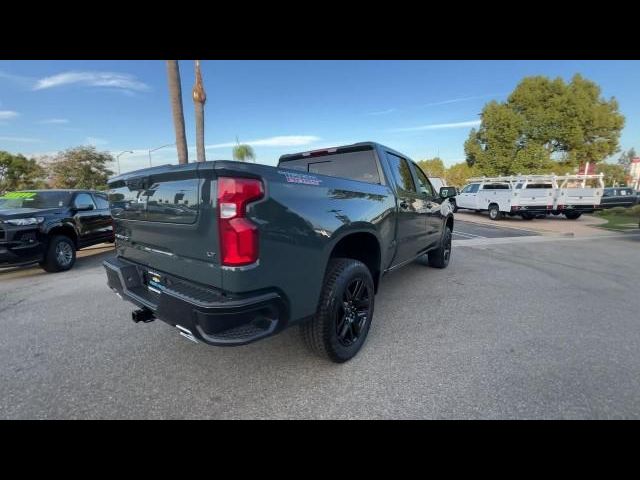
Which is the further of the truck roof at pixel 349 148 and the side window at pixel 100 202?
the side window at pixel 100 202

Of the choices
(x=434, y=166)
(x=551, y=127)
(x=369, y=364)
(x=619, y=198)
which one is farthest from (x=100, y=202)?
(x=434, y=166)

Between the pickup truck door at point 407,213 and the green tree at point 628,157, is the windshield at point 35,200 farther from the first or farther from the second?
the green tree at point 628,157

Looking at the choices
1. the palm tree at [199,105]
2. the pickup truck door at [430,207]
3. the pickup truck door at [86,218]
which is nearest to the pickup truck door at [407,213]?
the pickup truck door at [430,207]

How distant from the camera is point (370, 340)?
124 inches

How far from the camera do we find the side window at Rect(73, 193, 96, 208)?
666cm

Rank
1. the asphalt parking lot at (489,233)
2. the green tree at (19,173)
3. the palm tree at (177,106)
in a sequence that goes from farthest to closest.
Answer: the green tree at (19,173) < the asphalt parking lot at (489,233) < the palm tree at (177,106)

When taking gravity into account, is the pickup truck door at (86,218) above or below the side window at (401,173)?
below

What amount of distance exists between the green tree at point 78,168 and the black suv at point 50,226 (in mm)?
33262

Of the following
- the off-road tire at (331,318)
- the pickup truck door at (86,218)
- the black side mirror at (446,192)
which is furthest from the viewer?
the pickup truck door at (86,218)

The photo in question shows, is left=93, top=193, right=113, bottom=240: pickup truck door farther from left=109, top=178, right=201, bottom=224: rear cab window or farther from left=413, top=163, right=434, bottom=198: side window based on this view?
left=413, top=163, right=434, bottom=198: side window

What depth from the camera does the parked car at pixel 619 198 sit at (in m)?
19.9

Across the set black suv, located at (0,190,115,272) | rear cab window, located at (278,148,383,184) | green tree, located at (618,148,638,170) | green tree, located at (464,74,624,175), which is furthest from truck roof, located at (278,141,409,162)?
green tree, located at (618,148,638,170)
